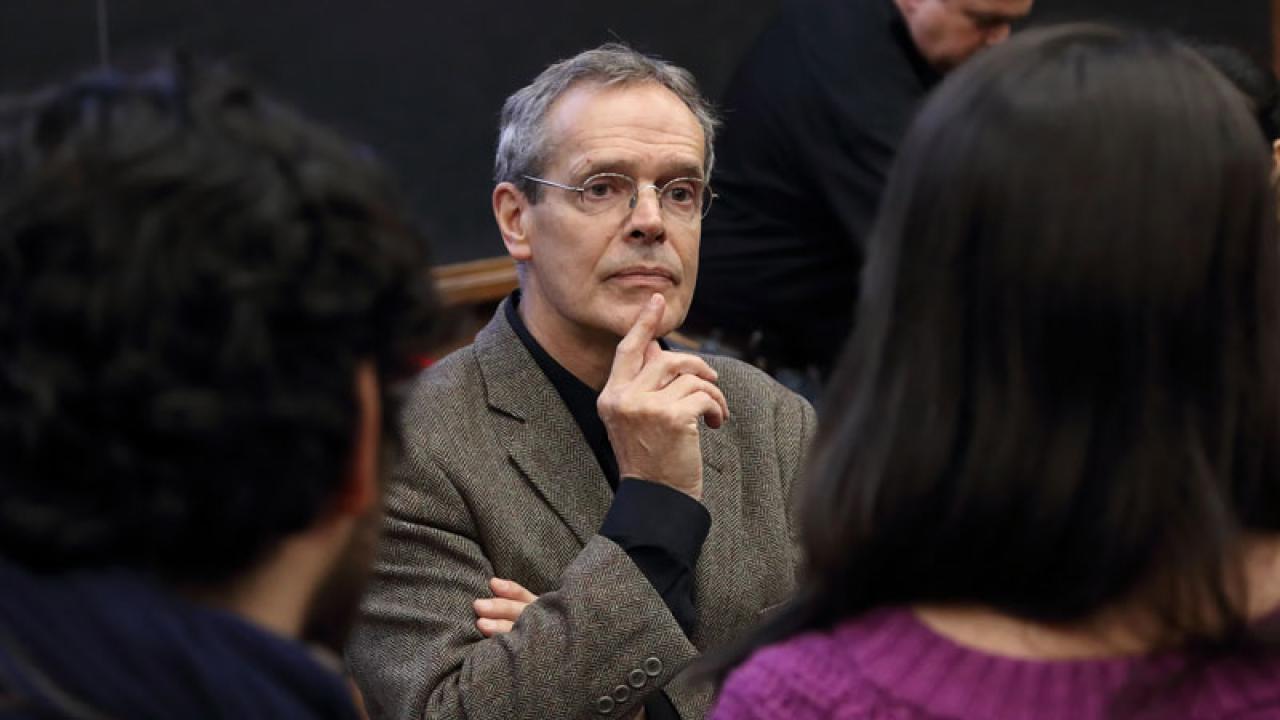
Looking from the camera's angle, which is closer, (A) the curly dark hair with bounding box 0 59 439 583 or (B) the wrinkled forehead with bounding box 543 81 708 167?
(A) the curly dark hair with bounding box 0 59 439 583

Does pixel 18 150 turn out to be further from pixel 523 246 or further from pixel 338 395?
pixel 523 246

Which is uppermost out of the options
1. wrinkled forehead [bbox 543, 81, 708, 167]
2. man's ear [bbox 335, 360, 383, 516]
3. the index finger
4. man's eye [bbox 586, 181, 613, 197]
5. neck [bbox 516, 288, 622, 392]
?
man's ear [bbox 335, 360, 383, 516]

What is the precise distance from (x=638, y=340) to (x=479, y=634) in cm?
47

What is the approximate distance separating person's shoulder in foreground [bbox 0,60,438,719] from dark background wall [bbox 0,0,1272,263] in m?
2.37

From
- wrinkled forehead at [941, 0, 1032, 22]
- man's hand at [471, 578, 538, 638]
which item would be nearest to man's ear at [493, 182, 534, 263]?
man's hand at [471, 578, 538, 638]

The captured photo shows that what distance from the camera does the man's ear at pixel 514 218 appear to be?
8.63 feet

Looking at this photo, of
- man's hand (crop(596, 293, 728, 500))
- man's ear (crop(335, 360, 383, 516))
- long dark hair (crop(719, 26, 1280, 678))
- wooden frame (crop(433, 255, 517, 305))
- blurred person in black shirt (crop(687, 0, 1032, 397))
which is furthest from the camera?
wooden frame (crop(433, 255, 517, 305))

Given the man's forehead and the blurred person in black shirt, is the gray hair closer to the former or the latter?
the blurred person in black shirt

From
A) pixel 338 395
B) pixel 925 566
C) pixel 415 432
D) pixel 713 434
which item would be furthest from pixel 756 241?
pixel 338 395

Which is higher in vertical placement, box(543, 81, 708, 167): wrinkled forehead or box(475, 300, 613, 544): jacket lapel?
box(543, 81, 708, 167): wrinkled forehead

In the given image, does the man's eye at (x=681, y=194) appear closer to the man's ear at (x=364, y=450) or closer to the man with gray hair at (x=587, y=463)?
the man with gray hair at (x=587, y=463)

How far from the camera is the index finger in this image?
241 cm

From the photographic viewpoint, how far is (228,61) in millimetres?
1103

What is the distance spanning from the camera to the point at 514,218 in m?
2.65
